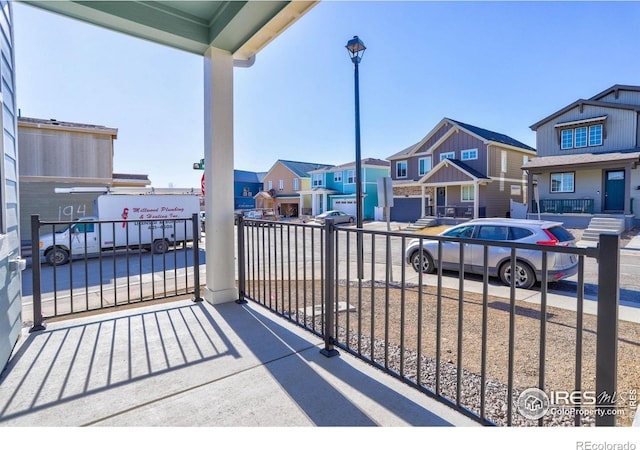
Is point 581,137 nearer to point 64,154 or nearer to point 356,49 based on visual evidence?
point 356,49

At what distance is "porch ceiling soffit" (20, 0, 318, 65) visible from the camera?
297 cm

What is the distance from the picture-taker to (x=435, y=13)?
17.0ft

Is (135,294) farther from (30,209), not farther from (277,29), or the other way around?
(30,209)

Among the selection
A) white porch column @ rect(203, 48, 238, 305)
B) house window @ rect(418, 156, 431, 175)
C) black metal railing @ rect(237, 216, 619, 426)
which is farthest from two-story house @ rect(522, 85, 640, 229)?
white porch column @ rect(203, 48, 238, 305)

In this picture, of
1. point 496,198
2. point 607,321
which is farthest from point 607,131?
point 607,321

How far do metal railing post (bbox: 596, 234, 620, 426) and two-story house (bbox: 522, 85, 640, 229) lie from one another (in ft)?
48.1

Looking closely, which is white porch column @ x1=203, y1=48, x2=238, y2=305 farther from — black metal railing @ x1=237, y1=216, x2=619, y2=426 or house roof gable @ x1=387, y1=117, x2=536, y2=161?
house roof gable @ x1=387, y1=117, x2=536, y2=161

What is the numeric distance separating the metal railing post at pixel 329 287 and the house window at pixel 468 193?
65.4 feet

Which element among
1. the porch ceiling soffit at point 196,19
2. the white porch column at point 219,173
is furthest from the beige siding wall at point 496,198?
the porch ceiling soffit at point 196,19

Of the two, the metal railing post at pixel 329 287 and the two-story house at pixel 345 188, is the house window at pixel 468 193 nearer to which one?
the two-story house at pixel 345 188

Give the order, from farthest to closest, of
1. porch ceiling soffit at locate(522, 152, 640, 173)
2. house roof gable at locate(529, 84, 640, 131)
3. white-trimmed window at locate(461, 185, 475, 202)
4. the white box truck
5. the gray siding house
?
white-trimmed window at locate(461, 185, 475, 202) < house roof gable at locate(529, 84, 640, 131) < porch ceiling soffit at locate(522, 152, 640, 173) < the white box truck < the gray siding house

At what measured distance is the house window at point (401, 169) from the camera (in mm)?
24723

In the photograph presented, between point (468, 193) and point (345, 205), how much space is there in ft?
35.1
